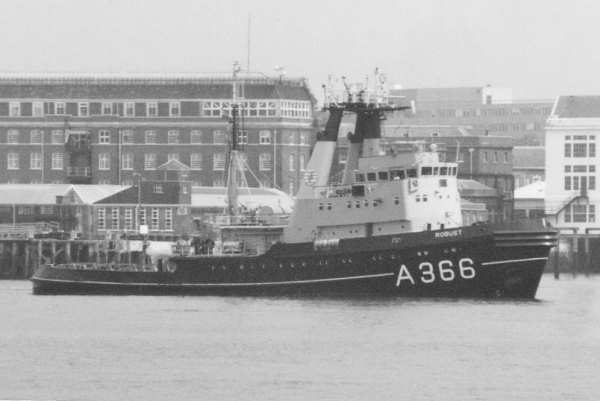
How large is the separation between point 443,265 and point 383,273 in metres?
2.77

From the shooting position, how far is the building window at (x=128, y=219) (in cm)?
14988

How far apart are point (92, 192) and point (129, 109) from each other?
22443mm

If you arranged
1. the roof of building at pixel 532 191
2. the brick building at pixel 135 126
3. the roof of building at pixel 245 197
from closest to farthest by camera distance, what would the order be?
1. the roof of building at pixel 245 197
2. the roof of building at pixel 532 191
3. the brick building at pixel 135 126

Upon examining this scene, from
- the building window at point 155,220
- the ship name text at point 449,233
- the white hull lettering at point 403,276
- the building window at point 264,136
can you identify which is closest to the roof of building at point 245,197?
the building window at point 155,220

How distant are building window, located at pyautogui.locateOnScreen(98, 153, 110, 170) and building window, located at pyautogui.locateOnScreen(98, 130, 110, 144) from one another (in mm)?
1063

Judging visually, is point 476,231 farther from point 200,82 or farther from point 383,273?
point 200,82

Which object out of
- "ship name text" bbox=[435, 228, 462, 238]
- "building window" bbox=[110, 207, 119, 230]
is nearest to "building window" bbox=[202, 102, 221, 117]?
"building window" bbox=[110, 207, 119, 230]

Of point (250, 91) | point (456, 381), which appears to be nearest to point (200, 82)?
point (250, 91)

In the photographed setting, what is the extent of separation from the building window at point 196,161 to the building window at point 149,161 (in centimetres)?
286

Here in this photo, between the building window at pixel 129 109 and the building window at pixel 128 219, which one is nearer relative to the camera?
the building window at pixel 128 219

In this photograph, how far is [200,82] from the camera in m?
178

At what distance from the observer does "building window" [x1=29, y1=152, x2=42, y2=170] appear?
584 ft

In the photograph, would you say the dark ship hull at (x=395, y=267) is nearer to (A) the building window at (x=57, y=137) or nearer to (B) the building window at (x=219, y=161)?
(B) the building window at (x=219, y=161)

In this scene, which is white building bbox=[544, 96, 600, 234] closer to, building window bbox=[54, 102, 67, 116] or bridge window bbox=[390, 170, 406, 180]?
building window bbox=[54, 102, 67, 116]
